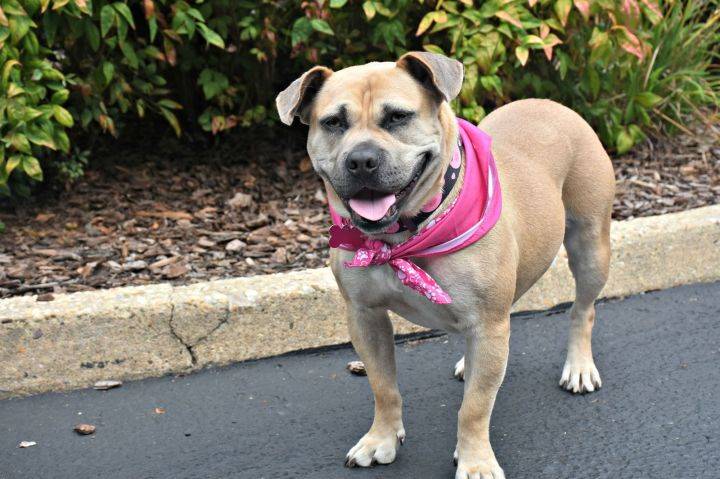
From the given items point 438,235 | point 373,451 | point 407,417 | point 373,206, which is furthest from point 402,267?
point 407,417

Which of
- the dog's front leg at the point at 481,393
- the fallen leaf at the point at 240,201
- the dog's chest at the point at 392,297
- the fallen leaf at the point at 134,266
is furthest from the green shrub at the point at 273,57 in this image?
the dog's front leg at the point at 481,393

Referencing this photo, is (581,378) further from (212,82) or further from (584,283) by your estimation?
(212,82)

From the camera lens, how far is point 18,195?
5691mm

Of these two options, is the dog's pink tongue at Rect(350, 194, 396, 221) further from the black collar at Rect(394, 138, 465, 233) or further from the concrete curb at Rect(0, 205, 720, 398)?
the concrete curb at Rect(0, 205, 720, 398)

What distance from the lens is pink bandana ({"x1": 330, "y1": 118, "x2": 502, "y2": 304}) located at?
3301 mm

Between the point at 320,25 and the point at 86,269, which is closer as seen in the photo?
the point at 86,269

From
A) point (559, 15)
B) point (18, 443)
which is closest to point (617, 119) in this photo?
point (559, 15)

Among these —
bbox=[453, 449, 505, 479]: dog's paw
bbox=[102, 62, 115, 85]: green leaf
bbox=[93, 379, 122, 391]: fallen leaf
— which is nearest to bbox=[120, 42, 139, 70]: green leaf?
bbox=[102, 62, 115, 85]: green leaf

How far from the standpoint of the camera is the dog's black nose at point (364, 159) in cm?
305

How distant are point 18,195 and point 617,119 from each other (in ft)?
13.6

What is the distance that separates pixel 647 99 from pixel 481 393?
12.1 ft

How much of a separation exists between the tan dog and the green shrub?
1.83m

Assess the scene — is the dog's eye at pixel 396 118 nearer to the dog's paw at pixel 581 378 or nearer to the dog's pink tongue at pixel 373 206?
the dog's pink tongue at pixel 373 206

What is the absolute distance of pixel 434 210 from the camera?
11.0 feet
